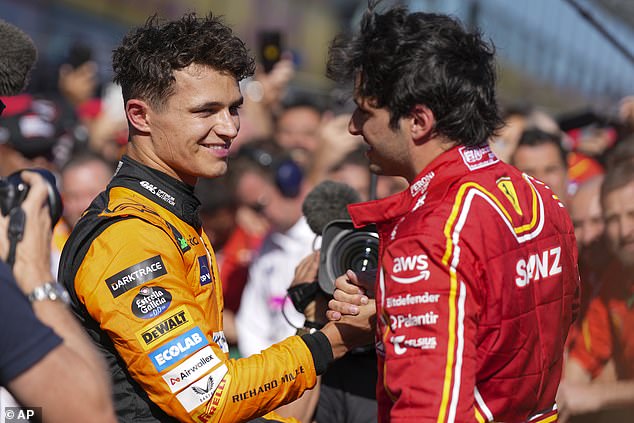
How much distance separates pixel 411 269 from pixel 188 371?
0.74 m

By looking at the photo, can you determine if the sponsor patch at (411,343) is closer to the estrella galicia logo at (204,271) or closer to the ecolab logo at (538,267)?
the ecolab logo at (538,267)

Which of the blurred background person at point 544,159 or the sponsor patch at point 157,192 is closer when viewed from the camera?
the sponsor patch at point 157,192

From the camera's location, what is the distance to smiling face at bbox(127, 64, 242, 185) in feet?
9.39

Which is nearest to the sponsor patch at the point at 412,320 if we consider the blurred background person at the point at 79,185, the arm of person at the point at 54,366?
the arm of person at the point at 54,366

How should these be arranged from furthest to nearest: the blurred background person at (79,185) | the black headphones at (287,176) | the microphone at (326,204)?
the blurred background person at (79,185), the black headphones at (287,176), the microphone at (326,204)

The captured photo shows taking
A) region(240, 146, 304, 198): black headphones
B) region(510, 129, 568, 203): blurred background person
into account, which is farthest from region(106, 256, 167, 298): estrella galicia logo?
region(240, 146, 304, 198): black headphones

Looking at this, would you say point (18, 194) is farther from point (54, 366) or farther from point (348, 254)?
point (348, 254)

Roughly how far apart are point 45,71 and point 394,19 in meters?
7.97

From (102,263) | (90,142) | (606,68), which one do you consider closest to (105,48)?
(90,142)

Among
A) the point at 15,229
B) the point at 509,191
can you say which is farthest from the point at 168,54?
the point at 509,191

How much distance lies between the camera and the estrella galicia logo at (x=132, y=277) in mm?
2500

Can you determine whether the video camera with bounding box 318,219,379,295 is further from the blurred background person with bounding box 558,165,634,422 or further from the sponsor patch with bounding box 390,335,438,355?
the blurred background person with bounding box 558,165,634,422

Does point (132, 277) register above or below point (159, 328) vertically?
above

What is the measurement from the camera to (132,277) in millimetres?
2506
